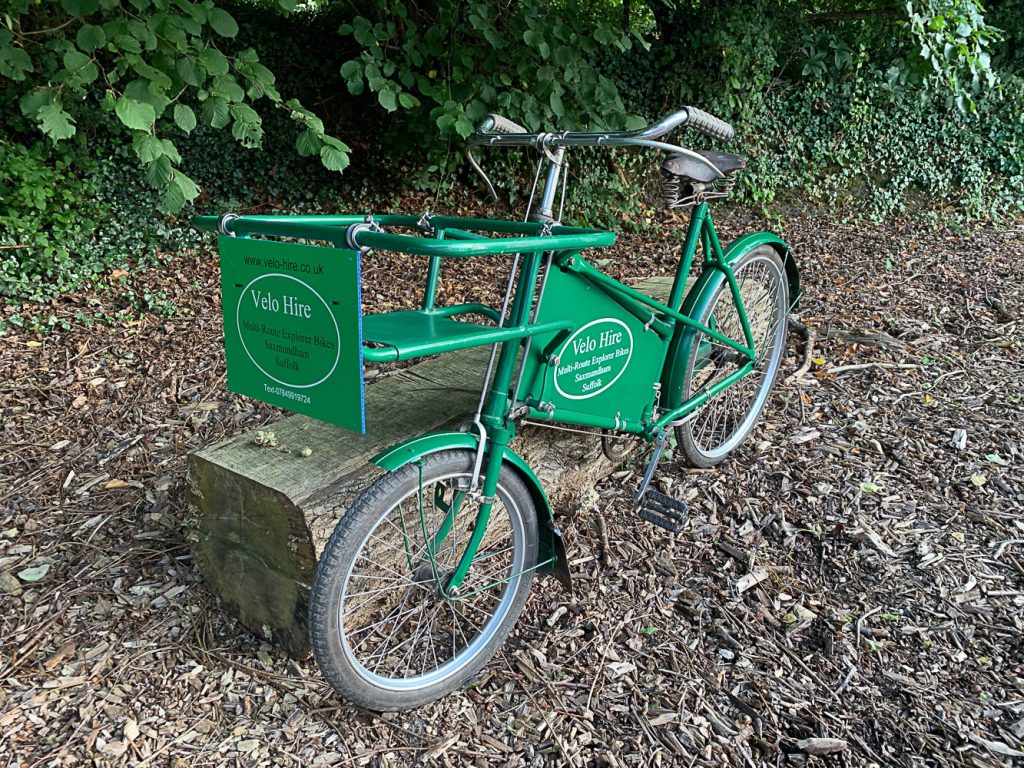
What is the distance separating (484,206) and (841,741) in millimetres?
5285

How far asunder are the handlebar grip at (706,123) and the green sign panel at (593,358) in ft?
2.06

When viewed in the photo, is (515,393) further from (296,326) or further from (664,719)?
(664,719)

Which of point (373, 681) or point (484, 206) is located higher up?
point (484, 206)

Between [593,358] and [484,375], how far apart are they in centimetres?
35

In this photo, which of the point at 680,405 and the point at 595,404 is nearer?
the point at 595,404

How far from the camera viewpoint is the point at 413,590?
2.34 m

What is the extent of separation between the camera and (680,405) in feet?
9.11

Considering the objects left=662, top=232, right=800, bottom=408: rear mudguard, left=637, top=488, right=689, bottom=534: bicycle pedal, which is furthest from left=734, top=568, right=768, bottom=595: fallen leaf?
left=662, top=232, right=800, bottom=408: rear mudguard

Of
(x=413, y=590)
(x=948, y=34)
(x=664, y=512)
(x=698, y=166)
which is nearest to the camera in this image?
(x=413, y=590)

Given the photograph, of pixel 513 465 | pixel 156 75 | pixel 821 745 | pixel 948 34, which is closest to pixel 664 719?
pixel 821 745

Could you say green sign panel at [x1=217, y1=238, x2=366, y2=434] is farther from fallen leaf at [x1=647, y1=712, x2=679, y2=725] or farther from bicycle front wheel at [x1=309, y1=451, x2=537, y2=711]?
fallen leaf at [x1=647, y1=712, x2=679, y2=725]

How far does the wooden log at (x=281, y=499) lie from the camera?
2.06 metres

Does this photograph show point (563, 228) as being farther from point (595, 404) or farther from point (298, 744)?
point (298, 744)

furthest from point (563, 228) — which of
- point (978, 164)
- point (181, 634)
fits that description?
point (978, 164)
